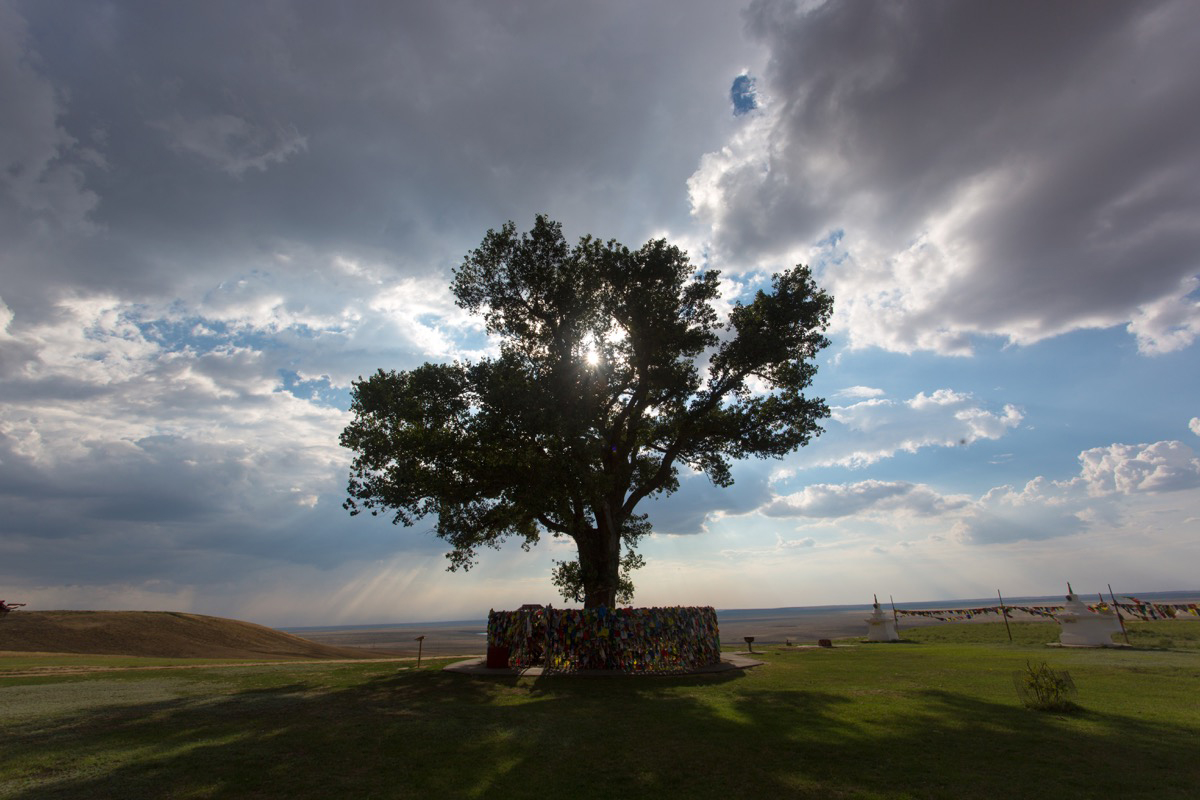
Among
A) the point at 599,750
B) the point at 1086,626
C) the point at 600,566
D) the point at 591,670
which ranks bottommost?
the point at 599,750

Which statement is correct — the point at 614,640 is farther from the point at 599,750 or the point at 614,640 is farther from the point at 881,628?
the point at 881,628

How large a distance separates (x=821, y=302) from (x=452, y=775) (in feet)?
68.7

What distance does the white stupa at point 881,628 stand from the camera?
37.3m

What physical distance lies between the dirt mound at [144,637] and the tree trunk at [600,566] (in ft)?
60.4

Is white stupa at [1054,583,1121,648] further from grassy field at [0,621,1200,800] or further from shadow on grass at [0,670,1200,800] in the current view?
shadow on grass at [0,670,1200,800]

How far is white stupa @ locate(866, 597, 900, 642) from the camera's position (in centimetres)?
3734

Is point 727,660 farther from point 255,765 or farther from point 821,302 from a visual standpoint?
point 255,765

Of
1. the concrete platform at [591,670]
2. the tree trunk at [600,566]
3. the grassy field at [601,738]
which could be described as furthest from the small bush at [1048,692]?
the tree trunk at [600,566]

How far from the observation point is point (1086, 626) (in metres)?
26.8

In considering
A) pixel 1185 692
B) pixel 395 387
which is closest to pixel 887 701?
pixel 1185 692

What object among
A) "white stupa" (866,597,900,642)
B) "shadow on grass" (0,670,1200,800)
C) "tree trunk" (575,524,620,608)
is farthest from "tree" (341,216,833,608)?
"white stupa" (866,597,900,642)

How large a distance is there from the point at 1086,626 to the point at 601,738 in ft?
90.9

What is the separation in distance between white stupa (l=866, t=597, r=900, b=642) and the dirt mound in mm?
33451

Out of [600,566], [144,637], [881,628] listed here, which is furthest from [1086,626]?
[144,637]
